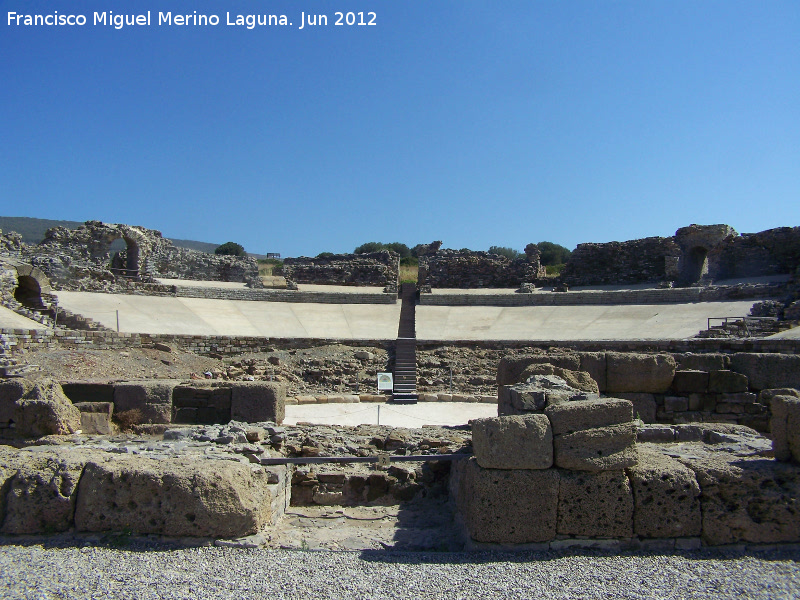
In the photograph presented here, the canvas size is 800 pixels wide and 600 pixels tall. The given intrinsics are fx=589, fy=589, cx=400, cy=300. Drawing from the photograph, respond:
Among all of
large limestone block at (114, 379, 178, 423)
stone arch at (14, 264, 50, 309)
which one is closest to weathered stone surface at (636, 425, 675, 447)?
large limestone block at (114, 379, 178, 423)

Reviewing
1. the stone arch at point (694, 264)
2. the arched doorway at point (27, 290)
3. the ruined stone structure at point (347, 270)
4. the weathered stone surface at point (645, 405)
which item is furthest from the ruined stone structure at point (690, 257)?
the arched doorway at point (27, 290)

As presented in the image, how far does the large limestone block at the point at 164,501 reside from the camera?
5031 millimetres

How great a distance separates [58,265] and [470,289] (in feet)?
66.0

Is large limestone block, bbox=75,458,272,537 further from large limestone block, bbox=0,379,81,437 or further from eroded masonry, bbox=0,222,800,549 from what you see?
large limestone block, bbox=0,379,81,437

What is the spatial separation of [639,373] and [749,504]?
425 cm

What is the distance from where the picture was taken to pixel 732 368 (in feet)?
31.2

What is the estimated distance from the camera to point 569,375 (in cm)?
840

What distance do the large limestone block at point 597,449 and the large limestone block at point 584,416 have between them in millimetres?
66

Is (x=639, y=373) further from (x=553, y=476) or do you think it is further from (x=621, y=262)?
(x=621, y=262)

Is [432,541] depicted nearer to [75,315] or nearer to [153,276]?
[75,315]

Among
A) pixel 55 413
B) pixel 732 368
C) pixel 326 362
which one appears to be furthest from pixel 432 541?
pixel 326 362

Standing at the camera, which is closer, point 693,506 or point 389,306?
point 693,506

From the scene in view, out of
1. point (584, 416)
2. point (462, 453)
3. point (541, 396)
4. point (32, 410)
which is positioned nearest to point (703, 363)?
point (541, 396)

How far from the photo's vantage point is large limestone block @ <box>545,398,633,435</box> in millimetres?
5312
